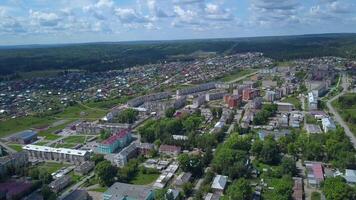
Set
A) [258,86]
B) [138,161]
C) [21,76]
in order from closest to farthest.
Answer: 1. [138,161]
2. [258,86]
3. [21,76]

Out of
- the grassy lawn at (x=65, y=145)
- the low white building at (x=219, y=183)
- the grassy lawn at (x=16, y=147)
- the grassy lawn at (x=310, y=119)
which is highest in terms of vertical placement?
the low white building at (x=219, y=183)

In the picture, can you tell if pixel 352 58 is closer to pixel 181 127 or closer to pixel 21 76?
pixel 181 127

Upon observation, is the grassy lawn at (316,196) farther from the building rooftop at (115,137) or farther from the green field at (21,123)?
the green field at (21,123)

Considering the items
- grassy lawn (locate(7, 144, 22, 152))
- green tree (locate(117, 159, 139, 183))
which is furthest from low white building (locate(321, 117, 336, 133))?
grassy lawn (locate(7, 144, 22, 152))

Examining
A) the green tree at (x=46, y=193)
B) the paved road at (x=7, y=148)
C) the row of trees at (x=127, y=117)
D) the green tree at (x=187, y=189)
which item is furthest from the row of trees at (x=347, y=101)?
the paved road at (x=7, y=148)

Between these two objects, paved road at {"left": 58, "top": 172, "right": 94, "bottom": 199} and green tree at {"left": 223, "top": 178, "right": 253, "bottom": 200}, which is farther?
paved road at {"left": 58, "top": 172, "right": 94, "bottom": 199}

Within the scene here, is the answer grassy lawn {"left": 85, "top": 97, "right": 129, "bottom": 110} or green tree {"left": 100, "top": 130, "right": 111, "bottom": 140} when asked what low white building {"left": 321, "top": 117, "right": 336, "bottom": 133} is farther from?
grassy lawn {"left": 85, "top": 97, "right": 129, "bottom": 110}

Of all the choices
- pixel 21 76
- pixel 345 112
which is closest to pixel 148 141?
pixel 345 112
